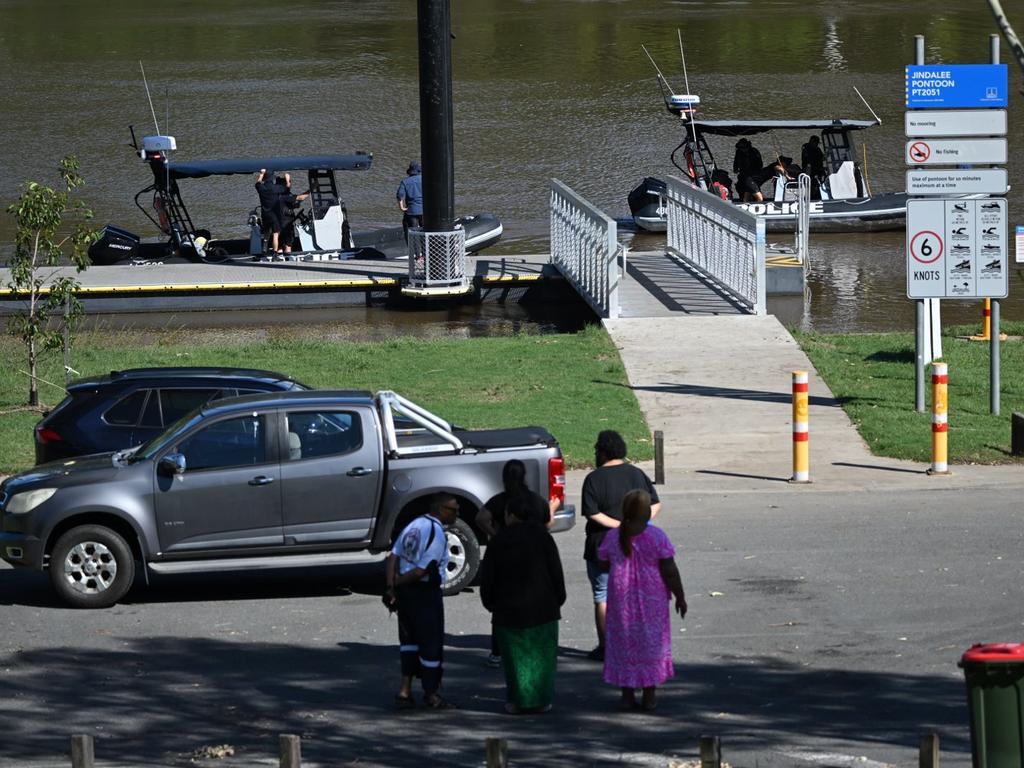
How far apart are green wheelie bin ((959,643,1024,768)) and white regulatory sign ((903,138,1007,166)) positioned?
33.2 ft

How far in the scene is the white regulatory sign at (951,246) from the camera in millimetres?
16078

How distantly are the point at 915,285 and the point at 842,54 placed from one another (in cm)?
4094

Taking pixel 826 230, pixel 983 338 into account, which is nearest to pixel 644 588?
pixel 983 338

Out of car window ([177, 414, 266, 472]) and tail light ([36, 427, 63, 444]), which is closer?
car window ([177, 414, 266, 472])

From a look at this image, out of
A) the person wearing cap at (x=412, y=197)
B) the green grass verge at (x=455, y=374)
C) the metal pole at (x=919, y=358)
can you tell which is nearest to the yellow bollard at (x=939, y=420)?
the metal pole at (x=919, y=358)

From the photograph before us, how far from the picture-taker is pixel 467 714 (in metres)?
9.16

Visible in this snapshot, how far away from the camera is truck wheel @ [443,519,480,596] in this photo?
37.4 feet

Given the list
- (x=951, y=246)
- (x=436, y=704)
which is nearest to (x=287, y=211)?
(x=951, y=246)

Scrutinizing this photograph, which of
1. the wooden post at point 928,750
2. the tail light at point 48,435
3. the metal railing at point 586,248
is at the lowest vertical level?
the wooden post at point 928,750

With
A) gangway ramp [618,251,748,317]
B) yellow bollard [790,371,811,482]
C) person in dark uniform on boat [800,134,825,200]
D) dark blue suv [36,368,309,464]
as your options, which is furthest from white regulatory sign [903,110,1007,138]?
person in dark uniform on boat [800,134,825,200]

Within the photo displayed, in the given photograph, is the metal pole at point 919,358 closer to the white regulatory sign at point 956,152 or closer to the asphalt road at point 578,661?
the white regulatory sign at point 956,152

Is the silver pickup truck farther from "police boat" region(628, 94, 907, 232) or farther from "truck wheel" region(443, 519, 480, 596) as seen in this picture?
"police boat" region(628, 94, 907, 232)

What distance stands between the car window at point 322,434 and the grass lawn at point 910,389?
19.6 feet

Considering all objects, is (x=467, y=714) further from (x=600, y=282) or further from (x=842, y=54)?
(x=842, y=54)
